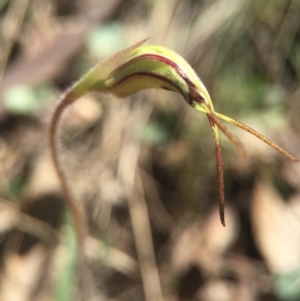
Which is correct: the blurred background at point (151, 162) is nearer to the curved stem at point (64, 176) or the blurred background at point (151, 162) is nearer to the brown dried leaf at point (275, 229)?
the brown dried leaf at point (275, 229)

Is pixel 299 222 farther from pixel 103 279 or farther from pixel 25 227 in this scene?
pixel 25 227

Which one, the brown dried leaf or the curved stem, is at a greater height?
the curved stem

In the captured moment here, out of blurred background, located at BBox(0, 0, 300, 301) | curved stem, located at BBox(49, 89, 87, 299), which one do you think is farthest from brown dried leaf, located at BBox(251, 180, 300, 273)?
curved stem, located at BBox(49, 89, 87, 299)

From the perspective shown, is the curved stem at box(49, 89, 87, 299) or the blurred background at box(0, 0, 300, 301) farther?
the blurred background at box(0, 0, 300, 301)

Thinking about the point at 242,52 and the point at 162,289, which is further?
the point at 242,52

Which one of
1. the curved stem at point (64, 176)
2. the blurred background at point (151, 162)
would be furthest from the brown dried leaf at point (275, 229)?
the curved stem at point (64, 176)

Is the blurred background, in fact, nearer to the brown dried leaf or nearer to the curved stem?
the brown dried leaf

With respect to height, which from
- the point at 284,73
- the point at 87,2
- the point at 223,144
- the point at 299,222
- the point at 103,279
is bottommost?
the point at 103,279

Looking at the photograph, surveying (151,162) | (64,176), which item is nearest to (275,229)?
(151,162)

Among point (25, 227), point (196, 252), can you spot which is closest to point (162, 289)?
point (196, 252)
